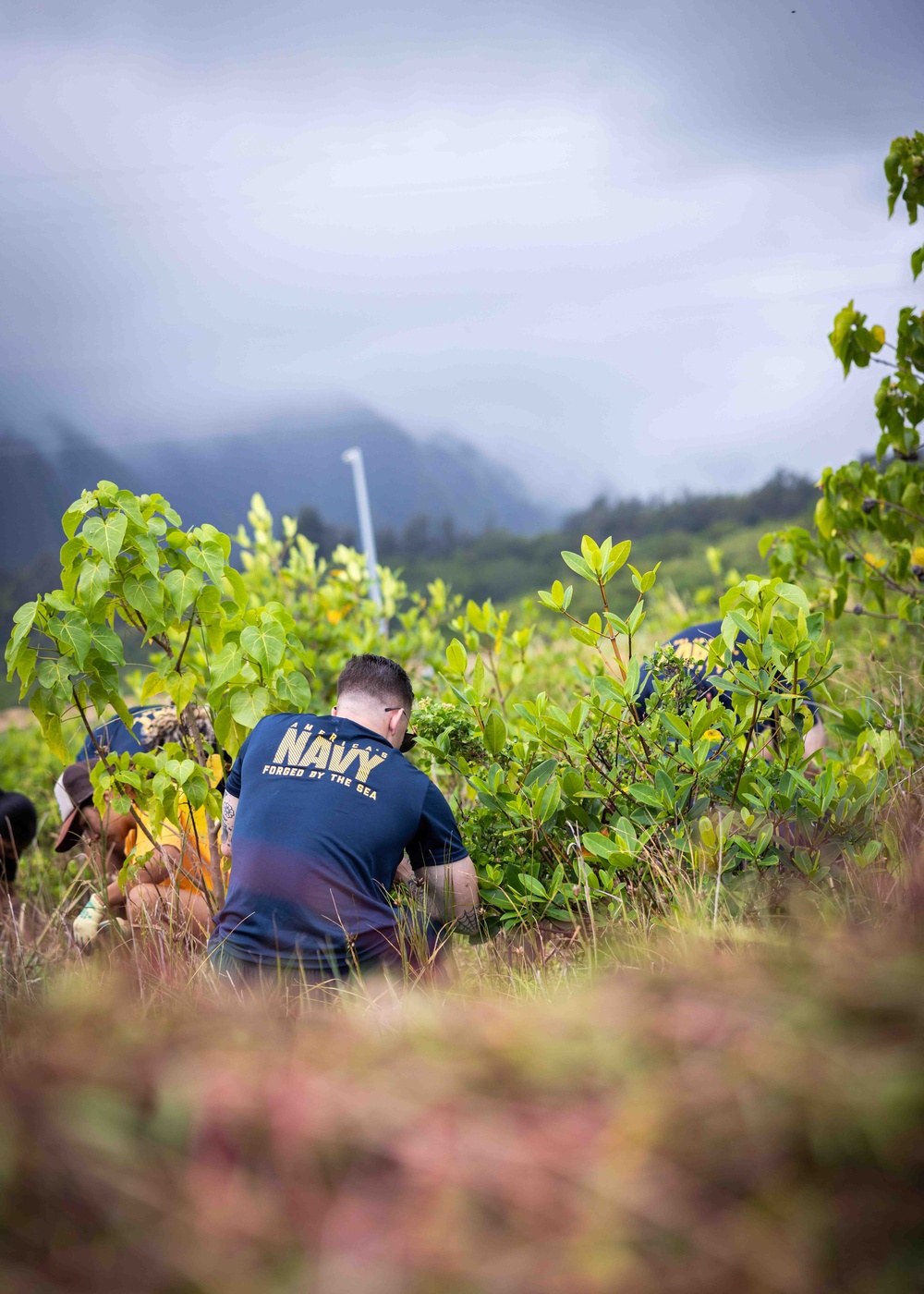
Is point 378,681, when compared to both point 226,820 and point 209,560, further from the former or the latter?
point 226,820

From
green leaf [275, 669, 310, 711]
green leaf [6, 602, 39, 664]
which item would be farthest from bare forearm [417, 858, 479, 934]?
green leaf [6, 602, 39, 664]

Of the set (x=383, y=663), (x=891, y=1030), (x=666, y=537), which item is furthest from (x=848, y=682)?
(x=666, y=537)

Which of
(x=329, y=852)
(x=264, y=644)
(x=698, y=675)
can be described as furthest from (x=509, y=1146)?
(x=698, y=675)

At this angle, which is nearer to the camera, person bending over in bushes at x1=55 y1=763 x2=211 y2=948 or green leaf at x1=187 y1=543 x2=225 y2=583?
green leaf at x1=187 y1=543 x2=225 y2=583

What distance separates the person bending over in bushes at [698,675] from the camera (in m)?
2.41

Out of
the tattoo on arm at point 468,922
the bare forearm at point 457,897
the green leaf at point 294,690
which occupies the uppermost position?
the green leaf at point 294,690

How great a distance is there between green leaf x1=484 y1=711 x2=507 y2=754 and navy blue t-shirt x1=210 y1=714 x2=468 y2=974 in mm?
218

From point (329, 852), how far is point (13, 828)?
2790 mm

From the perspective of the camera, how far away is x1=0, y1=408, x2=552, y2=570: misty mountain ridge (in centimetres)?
3400

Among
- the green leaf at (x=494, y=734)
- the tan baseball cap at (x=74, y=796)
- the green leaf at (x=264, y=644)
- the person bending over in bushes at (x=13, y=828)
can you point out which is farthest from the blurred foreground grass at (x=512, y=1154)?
the person bending over in bushes at (x=13, y=828)

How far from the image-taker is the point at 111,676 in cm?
246

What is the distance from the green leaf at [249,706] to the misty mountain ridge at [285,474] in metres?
31.5

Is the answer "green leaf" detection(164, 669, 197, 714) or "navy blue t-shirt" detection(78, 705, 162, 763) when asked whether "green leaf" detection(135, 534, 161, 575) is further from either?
"navy blue t-shirt" detection(78, 705, 162, 763)

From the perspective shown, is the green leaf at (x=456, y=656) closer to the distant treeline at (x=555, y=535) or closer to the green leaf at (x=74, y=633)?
the green leaf at (x=74, y=633)
